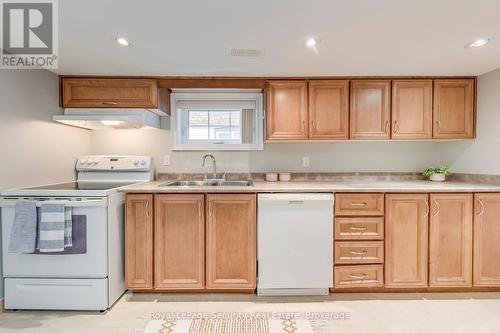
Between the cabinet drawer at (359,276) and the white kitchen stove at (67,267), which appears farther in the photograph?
the cabinet drawer at (359,276)

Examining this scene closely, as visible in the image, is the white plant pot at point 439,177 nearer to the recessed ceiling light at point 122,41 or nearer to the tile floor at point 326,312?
the tile floor at point 326,312

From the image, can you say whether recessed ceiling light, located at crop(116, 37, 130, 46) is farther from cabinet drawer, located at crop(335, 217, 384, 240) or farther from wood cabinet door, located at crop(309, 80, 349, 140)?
cabinet drawer, located at crop(335, 217, 384, 240)

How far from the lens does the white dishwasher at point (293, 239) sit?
234cm


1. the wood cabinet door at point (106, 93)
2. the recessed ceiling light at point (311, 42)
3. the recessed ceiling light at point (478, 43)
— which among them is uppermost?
the recessed ceiling light at point (478, 43)

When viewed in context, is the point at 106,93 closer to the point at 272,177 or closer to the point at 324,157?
the point at 272,177

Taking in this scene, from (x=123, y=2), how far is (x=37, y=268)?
2.01 meters

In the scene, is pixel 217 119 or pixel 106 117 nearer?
pixel 106 117

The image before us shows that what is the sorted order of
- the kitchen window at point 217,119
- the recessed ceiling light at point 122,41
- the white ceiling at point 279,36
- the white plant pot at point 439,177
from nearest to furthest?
the white ceiling at point 279,36, the recessed ceiling light at point 122,41, the white plant pot at point 439,177, the kitchen window at point 217,119

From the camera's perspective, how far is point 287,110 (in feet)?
8.89

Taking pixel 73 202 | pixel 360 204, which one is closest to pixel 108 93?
pixel 73 202

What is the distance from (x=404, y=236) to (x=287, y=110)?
60.7 inches

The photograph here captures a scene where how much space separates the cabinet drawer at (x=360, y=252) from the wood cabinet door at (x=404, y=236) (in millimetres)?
70

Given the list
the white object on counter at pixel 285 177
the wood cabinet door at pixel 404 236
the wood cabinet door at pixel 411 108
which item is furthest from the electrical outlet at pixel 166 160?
the wood cabinet door at pixel 411 108

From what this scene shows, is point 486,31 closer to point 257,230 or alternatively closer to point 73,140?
point 257,230
